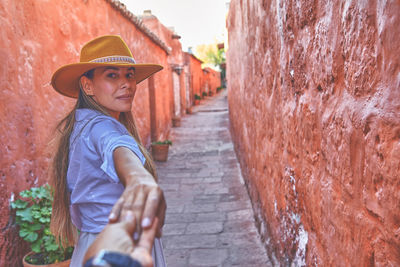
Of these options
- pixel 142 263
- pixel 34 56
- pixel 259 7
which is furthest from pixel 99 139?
pixel 34 56

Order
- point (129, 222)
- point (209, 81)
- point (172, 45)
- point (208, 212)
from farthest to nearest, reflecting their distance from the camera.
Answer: point (209, 81) → point (172, 45) → point (208, 212) → point (129, 222)

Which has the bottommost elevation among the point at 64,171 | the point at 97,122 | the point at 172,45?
the point at 64,171

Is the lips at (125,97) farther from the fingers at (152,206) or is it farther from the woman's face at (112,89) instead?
the fingers at (152,206)

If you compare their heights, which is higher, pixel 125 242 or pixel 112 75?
pixel 112 75

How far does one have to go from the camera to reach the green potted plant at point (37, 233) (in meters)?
2.79

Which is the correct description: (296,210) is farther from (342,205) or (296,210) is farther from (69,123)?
(69,123)

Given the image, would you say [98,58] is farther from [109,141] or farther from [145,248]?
[145,248]

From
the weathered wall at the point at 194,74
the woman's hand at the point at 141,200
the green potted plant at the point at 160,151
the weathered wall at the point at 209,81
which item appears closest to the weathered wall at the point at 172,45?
the weathered wall at the point at 194,74

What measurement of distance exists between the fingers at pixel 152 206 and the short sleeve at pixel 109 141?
11.1 inches

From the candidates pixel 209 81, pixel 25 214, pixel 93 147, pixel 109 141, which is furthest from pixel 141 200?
pixel 209 81

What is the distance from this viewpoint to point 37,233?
294cm

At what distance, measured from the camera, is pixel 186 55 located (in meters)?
20.8

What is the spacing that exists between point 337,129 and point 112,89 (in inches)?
36.3

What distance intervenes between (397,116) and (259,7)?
2.50m
